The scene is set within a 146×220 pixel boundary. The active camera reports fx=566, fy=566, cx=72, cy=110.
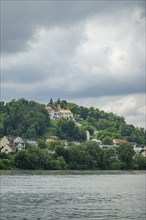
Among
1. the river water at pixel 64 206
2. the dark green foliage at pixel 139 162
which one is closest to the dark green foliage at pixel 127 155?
the dark green foliage at pixel 139 162

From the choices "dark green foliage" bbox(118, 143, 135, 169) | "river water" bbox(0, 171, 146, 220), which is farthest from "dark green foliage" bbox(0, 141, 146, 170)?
"river water" bbox(0, 171, 146, 220)

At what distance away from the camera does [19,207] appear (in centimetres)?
5019

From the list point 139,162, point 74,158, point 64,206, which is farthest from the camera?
point 139,162

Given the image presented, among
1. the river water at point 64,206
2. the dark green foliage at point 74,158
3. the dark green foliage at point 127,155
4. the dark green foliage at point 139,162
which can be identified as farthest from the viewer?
the dark green foliage at point 139,162

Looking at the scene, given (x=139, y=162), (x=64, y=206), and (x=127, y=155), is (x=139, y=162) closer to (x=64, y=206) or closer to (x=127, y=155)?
(x=127, y=155)

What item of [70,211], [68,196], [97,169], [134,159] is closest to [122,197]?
[68,196]

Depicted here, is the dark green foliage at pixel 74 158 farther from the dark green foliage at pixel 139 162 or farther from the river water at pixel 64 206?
the river water at pixel 64 206

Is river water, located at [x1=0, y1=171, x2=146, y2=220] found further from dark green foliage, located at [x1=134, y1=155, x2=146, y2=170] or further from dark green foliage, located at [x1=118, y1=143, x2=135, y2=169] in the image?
dark green foliage, located at [x1=134, y1=155, x2=146, y2=170]

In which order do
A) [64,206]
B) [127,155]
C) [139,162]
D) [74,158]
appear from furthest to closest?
[139,162], [127,155], [74,158], [64,206]

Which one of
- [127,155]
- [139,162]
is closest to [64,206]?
[127,155]

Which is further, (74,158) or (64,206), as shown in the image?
(74,158)

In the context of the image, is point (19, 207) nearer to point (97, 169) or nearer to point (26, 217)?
point (26, 217)

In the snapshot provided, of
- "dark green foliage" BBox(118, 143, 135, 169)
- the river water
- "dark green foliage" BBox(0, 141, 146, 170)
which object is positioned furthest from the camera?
"dark green foliage" BBox(118, 143, 135, 169)

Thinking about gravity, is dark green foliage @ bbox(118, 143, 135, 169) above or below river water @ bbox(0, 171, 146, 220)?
above
